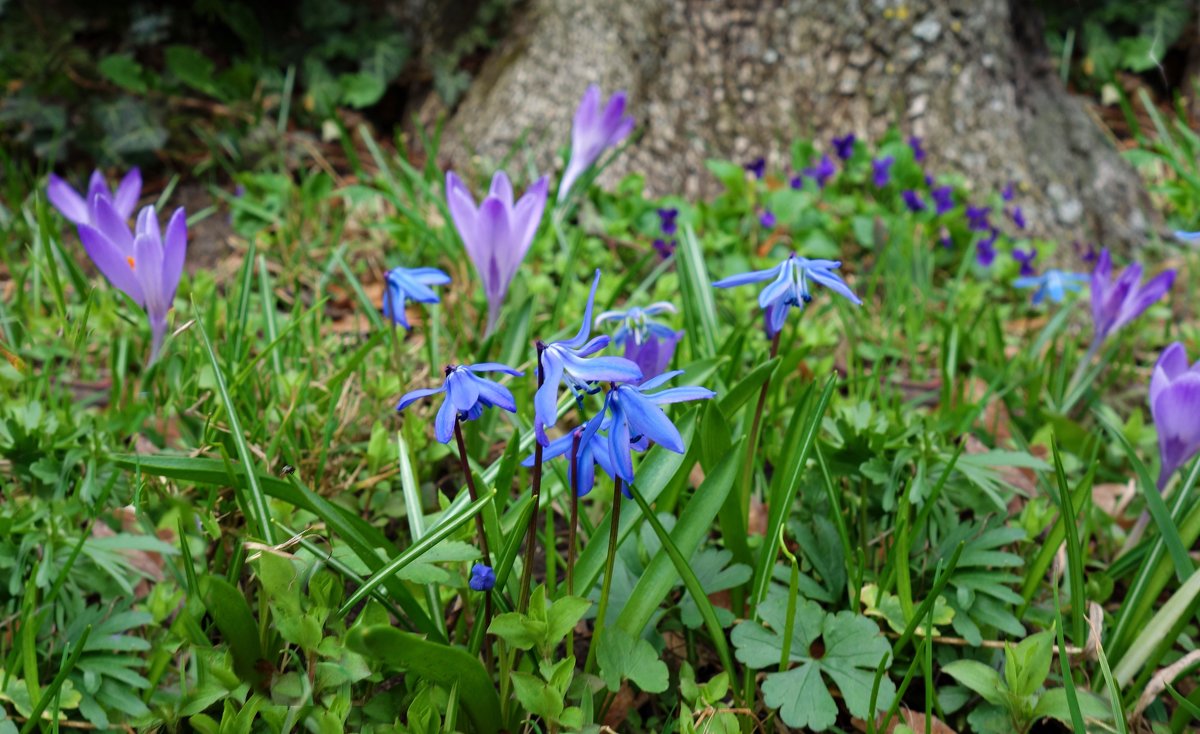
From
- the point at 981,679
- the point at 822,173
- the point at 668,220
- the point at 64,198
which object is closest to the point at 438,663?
the point at 981,679

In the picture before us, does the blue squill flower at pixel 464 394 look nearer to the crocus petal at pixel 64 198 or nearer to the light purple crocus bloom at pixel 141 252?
the light purple crocus bloom at pixel 141 252

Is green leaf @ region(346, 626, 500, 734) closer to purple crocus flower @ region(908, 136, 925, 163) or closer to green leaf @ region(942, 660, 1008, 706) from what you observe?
green leaf @ region(942, 660, 1008, 706)

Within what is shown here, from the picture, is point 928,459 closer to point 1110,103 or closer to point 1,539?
point 1,539

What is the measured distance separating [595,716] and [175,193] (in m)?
3.16

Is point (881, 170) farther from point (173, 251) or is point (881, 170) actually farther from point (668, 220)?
point (173, 251)

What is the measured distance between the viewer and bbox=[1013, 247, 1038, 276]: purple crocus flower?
9.96 feet

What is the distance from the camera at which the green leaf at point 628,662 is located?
3.61ft

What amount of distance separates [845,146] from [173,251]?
244 centimetres

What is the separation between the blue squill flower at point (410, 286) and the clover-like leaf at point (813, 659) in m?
A: 0.67

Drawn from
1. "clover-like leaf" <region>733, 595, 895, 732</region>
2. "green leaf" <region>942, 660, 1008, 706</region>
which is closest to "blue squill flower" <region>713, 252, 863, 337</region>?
"clover-like leaf" <region>733, 595, 895, 732</region>

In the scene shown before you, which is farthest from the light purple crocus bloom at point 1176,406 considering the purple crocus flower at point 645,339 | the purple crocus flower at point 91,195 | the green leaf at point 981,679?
the purple crocus flower at point 91,195

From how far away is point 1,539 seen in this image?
1.34 metres

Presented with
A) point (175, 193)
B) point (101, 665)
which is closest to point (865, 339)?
point (101, 665)

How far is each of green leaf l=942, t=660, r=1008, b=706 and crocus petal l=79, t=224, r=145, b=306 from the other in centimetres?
151
